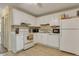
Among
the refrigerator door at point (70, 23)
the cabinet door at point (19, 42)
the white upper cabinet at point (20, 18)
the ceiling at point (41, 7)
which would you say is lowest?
the cabinet door at point (19, 42)

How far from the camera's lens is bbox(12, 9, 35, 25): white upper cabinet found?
179 centimetres

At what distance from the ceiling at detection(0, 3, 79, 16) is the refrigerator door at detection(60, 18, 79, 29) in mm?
206

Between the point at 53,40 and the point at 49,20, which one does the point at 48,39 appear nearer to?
the point at 53,40

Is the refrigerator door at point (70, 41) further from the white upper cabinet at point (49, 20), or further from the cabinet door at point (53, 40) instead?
the white upper cabinet at point (49, 20)

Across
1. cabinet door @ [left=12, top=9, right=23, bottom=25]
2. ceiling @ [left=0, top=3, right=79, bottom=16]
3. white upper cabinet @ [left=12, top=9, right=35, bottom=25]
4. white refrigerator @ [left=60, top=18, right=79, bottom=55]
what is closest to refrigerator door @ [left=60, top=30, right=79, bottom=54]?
white refrigerator @ [left=60, top=18, right=79, bottom=55]

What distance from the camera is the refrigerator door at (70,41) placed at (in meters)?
1.77

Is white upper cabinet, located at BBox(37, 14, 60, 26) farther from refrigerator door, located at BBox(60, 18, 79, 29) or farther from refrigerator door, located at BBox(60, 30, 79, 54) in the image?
refrigerator door, located at BBox(60, 30, 79, 54)

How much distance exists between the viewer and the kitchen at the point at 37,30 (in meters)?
1.78

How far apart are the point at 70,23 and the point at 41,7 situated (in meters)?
0.52

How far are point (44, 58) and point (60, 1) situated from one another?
92cm

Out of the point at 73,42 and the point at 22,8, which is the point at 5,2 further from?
the point at 73,42

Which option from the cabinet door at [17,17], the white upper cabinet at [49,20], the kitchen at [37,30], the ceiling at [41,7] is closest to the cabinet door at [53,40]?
the kitchen at [37,30]

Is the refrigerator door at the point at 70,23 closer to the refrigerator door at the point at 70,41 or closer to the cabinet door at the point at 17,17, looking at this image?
the refrigerator door at the point at 70,41

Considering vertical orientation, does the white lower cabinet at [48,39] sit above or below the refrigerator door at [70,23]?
below
